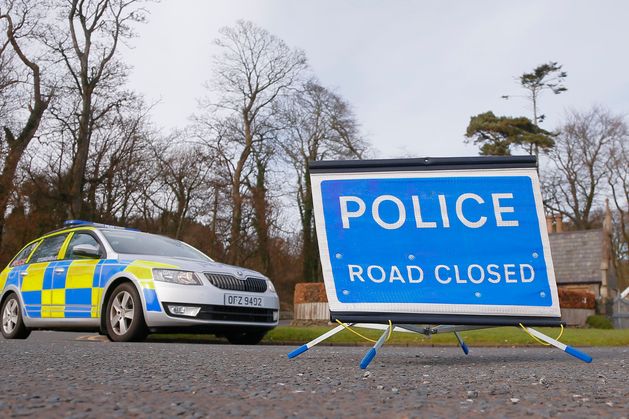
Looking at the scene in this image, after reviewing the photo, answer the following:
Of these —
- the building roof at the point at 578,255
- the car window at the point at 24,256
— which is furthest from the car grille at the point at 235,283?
the building roof at the point at 578,255

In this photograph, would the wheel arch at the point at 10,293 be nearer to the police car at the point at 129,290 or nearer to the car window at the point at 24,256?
the police car at the point at 129,290

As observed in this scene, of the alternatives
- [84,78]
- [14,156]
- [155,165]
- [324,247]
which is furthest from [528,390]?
[155,165]

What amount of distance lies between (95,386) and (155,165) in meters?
28.3

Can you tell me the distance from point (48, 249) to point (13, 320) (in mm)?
1181

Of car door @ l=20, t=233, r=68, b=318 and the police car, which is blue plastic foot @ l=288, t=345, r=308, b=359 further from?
car door @ l=20, t=233, r=68, b=318

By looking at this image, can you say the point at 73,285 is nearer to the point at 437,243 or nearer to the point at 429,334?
the point at 429,334

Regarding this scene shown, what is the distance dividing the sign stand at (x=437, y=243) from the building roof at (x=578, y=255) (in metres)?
32.0

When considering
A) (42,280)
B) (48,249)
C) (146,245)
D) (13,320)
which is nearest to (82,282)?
(146,245)

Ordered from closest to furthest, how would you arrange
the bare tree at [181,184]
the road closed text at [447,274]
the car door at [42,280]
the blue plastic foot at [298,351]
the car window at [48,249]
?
1. the road closed text at [447,274]
2. the blue plastic foot at [298,351]
3. the car door at [42,280]
4. the car window at [48,249]
5. the bare tree at [181,184]

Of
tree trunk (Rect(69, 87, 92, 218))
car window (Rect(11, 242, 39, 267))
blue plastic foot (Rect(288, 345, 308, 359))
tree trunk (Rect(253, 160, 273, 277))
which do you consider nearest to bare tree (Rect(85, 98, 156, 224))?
tree trunk (Rect(69, 87, 92, 218))

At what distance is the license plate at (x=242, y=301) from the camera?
8.99 meters

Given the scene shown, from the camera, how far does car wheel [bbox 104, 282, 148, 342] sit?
859cm

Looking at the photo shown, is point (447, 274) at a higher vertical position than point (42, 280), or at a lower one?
lower

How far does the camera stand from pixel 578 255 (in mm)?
36750
